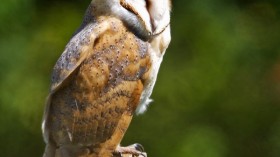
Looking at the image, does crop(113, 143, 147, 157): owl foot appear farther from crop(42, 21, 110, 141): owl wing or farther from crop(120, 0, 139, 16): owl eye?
crop(120, 0, 139, 16): owl eye

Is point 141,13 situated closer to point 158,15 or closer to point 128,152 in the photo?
point 158,15

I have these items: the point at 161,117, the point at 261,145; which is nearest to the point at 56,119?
the point at 161,117

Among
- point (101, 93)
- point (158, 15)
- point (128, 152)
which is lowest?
point (128, 152)

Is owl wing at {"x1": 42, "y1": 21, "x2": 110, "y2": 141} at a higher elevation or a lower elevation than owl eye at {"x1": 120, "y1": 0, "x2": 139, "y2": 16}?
lower

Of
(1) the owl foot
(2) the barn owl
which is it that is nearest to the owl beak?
(2) the barn owl

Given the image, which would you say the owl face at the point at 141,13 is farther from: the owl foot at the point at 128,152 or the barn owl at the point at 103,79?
the owl foot at the point at 128,152

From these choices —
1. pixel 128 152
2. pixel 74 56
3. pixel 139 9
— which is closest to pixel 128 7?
pixel 139 9

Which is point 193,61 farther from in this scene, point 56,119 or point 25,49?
point 56,119
